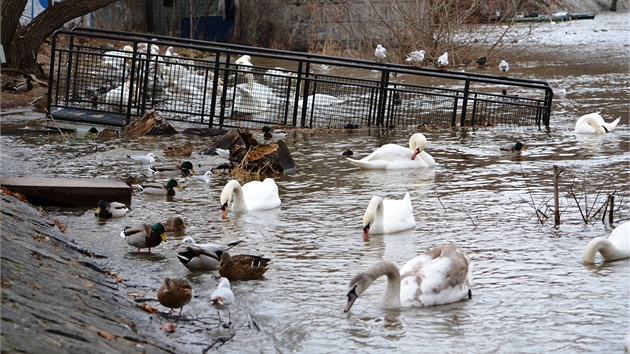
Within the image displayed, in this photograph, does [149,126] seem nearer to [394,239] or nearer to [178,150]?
[178,150]

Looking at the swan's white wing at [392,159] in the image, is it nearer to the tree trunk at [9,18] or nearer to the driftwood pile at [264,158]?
the driftwood pile at [264,158]

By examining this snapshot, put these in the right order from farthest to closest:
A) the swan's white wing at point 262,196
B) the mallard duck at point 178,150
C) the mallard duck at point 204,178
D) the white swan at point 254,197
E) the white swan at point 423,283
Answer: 1. the mallard duck at point 178,150
2. the mallard duck at point 204,178
3. the swan's white wing at point 262,196
4. the white swan at point 254,197
5. the white swan at point 423,283

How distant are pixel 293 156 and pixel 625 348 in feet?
28.2

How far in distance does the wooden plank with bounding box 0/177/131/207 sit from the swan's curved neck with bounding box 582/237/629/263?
5.18 meters

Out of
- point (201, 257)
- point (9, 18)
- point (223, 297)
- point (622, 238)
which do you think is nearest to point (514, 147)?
point (622, 238)

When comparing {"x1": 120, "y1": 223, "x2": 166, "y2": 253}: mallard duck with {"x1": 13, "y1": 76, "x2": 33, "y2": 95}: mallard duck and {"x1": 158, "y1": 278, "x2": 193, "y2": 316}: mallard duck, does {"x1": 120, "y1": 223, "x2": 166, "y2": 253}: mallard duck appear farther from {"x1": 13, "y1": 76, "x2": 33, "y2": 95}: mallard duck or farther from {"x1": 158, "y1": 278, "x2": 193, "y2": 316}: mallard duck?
{"x1": 13, "y1": 76, "x2": 33, "y2": 95}: mallard duck

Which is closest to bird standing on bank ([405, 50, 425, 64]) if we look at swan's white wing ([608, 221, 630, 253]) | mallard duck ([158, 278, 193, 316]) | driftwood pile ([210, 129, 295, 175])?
driftwood pile ([210, 129, 295, 175])

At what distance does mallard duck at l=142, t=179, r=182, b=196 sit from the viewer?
11.1 m

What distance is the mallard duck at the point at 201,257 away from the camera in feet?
25.3

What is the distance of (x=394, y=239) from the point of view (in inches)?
360

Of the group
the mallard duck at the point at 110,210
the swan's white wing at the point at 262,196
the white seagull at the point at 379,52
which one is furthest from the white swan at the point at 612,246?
the white seagull at the point at 379,52

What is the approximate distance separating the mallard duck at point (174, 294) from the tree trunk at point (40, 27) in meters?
16.0

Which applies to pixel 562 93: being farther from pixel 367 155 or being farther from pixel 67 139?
pixel 67 139

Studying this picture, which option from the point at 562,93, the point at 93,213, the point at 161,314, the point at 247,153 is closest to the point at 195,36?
the point at 562,93
